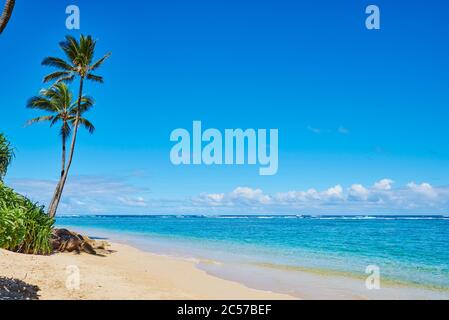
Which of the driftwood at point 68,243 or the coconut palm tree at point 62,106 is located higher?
the coconut palm tree at point 62,106

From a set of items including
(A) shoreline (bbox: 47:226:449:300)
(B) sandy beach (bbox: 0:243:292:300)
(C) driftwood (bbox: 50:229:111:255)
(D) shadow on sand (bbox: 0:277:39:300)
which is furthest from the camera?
(C) driftwood (bbox: 50:229:111:255)

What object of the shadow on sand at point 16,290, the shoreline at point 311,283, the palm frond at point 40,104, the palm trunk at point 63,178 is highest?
the palm frond at point 40,104

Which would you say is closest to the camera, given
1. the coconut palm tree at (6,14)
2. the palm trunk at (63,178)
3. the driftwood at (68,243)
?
the coconut palm tree at (6,14)

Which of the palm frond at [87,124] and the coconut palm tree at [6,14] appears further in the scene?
the palm frond at [87,124]

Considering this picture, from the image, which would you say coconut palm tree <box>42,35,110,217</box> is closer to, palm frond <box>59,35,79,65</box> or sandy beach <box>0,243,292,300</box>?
palm frond <box>59,35,79,65</box>

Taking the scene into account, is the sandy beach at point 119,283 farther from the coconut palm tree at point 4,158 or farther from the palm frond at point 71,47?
the palm frond at point 71,47

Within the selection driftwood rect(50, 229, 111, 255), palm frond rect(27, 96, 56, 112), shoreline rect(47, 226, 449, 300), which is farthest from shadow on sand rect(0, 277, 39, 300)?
palm frond rect(27, 96, 56, 112)

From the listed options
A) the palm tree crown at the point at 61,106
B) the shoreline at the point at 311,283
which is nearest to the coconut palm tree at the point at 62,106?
the palm tree crown at the point at 61,106

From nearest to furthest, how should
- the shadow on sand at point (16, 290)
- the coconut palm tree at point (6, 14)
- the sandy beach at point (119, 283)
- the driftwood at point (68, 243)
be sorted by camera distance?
1. the coconut palm tree at point (6, 14)
2. the shadow on sand at point (16, 290)
3. the sandy beach at point (119, 283)
4. the driftwood at point (68, 243)

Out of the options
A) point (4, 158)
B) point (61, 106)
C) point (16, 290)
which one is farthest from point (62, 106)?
point (16, 290)
